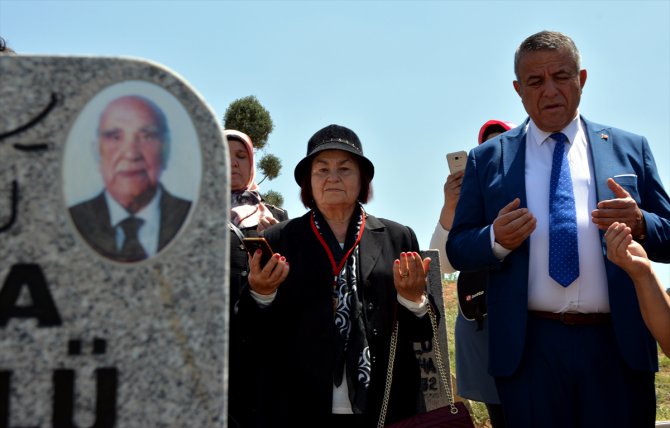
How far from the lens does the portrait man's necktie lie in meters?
1.77

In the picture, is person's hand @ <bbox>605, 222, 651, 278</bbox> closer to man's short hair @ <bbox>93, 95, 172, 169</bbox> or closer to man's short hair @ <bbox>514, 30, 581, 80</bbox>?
man's short hair @ <bbox>514, 30, 581, 80</bbox>

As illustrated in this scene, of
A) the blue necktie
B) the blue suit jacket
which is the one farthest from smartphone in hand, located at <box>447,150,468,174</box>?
the blue necktie

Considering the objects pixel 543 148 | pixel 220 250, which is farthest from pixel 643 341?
pixel 220 250

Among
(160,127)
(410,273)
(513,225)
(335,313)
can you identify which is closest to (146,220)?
(160,127)

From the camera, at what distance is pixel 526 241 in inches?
116

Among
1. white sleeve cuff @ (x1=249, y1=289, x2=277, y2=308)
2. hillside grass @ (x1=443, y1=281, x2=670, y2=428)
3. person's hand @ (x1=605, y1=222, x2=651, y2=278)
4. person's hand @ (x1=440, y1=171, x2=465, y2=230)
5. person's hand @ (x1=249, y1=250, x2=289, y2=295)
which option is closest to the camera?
person's hand @ (x1=605, y1=222, x2=651, y2=278)

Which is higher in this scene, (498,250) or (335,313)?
(498,250)

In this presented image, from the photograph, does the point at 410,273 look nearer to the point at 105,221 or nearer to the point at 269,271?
the point at 269,271

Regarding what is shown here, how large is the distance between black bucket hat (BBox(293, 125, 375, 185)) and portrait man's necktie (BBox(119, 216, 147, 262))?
1.98 meters

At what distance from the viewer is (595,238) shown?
2.88 metres

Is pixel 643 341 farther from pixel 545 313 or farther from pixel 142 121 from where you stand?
pixel 142 121

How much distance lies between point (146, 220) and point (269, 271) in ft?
4.21

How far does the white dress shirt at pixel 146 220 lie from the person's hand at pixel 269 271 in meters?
1.22

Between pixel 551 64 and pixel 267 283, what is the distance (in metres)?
1.47
